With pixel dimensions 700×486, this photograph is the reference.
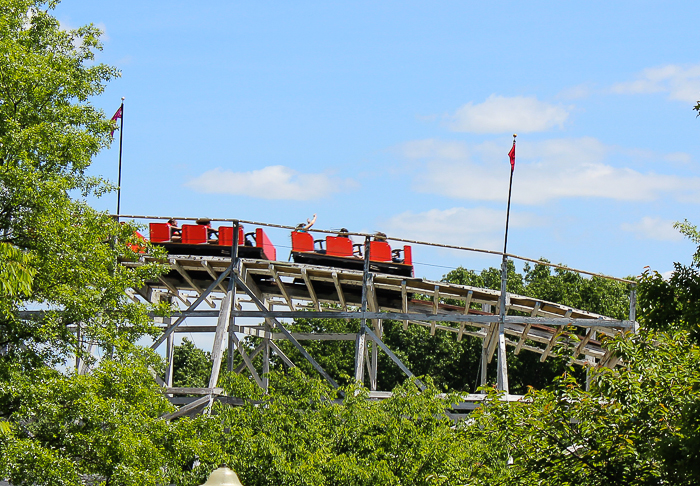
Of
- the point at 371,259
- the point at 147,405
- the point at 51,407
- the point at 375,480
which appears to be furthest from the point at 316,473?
the point at 371,259

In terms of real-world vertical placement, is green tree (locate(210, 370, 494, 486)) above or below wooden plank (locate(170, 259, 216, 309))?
below

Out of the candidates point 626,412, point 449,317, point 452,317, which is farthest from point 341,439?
point 626,412

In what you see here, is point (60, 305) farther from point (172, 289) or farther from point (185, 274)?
point (172, 289)

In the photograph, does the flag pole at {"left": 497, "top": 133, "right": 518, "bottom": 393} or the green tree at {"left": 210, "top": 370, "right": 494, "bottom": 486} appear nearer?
the green tree at {"left": 210, "top": 370, "right": 494, "bottom": 486}

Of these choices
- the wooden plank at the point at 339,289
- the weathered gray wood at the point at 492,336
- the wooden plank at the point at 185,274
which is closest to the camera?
the wooden plank at the point at 339,289

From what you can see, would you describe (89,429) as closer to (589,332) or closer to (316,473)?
(316,473)

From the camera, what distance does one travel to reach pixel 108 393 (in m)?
19.4

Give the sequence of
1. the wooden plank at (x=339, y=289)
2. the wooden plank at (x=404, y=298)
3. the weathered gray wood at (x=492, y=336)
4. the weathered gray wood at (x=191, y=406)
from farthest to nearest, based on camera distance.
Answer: the weathered gray wood at (x=492, y=336) → the wooden plank at (x=404, y=298) → the wooden plank at (x=339, y=289) → the weathered gray wood at (x=191, y=406)

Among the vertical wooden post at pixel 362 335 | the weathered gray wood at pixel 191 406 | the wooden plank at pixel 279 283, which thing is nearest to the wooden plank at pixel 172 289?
the wooden plank at pixel 279 283

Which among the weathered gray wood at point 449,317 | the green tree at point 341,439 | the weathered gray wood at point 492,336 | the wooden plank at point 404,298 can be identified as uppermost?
the wooden plank at point 404,298

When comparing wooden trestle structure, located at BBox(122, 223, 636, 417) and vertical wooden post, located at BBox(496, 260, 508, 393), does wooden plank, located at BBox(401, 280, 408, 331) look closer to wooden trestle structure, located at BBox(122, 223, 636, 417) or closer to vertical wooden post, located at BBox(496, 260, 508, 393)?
wooden trestle structure, located at BBox(122, 223, 636, 417)

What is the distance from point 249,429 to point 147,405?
226cm

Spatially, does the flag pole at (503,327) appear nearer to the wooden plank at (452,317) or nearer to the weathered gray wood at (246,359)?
the wooden plank at (452,317)

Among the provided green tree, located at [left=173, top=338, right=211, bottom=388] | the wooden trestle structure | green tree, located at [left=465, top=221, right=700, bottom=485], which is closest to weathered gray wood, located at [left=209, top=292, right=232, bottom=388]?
the wooden trestle structure
